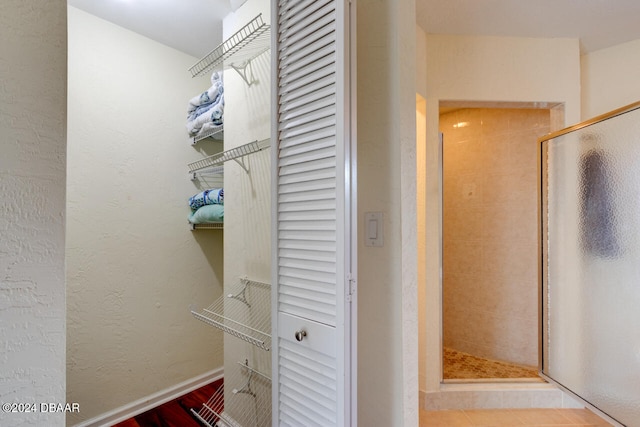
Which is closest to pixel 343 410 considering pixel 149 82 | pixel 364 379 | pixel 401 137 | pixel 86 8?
pixel 364 379

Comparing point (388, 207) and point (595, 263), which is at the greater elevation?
point (388, 207)

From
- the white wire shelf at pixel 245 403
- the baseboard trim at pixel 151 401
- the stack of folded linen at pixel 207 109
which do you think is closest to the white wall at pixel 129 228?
the baseboard trim at pixel 151 401

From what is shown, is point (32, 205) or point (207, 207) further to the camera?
point (207, 207)

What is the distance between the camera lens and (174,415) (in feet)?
6.40

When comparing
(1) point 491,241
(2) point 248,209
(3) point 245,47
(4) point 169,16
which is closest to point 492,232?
(1) point 491,241

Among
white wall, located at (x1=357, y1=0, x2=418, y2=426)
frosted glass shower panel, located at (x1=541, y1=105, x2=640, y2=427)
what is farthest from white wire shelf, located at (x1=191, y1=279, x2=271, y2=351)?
frosted glass shower panel, located at (x1=541, y1=105, x2=640, y2=427)

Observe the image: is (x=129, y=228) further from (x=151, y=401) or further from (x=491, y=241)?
(x=491, y=241)

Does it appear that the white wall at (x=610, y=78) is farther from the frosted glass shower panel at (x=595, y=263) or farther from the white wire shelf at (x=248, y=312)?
the white wire shelf at (x=248, y=312)

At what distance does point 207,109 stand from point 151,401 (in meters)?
1.96

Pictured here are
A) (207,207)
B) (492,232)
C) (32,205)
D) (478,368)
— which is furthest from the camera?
(492,232)

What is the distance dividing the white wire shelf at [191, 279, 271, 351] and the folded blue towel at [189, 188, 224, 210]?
591 mm

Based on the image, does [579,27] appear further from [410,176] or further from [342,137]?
[342,137]

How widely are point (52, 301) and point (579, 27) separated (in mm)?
2822

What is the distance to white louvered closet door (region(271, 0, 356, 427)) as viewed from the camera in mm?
886
